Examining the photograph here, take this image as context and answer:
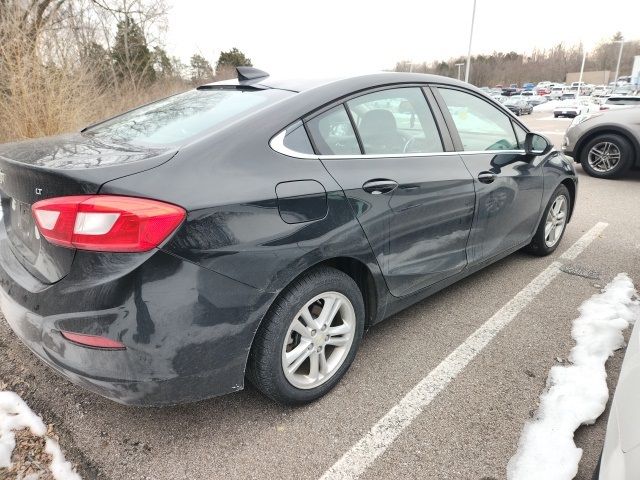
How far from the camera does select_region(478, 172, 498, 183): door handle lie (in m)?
2.90

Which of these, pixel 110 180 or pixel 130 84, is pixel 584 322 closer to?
pixel 110 180

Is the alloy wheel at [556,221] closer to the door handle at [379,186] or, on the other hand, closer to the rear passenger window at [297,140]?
the door handle at [379,186]

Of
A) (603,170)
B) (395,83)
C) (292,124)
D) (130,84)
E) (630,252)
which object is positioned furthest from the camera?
(130,84)

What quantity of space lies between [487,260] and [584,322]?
73 centimetres

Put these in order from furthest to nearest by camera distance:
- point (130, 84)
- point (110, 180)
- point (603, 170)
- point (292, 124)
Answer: point (130, 84) → point (603, 170) → point (292, 124) → point (110, 180)

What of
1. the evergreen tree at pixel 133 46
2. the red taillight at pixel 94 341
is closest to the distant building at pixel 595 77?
the evergreen tree at pixel 133 46

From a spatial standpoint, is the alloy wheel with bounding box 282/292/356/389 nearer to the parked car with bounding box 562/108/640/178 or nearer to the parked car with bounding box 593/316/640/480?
the parked car with bounding box 593/316/640/480

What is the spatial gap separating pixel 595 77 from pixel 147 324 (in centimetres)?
9887

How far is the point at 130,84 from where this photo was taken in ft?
49.2

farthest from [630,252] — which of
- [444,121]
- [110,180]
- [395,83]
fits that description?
[110,180]

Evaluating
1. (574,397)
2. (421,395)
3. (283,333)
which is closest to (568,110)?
(574,397)

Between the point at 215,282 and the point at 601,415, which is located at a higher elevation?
the point at 215,282

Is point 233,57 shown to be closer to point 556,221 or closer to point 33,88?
point 33,88

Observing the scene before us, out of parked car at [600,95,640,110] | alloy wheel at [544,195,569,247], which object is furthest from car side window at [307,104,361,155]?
parked car at [600,95,640,110]
